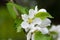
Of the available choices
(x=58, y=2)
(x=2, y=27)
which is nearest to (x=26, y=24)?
(x=2, y=27)

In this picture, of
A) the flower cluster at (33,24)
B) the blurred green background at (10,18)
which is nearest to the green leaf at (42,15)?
the flower cluster at (33,24)

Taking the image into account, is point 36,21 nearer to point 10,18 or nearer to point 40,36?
point 40,36

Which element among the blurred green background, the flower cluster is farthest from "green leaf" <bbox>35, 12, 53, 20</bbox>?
the blurred green background

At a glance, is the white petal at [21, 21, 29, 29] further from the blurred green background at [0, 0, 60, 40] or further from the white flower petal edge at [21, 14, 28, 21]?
the blurred green background at [0, 0, 60, 40]

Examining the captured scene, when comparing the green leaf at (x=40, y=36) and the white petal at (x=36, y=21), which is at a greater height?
the white petal at (x=36, y=21)

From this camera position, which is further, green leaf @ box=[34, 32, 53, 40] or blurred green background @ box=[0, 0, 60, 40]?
blurred green background @ box=[0, 0, 60, 40]

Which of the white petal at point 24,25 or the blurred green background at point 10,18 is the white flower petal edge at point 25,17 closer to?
the white petal at point 24,25

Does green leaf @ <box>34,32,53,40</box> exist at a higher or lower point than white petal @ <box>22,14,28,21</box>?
lower

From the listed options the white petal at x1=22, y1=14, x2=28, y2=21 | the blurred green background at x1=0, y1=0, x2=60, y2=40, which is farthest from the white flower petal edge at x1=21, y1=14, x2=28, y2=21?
the blurred green background at x1=0, y1=0, x2=60, y2=40

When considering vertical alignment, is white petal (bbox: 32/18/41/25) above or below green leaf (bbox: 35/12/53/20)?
below

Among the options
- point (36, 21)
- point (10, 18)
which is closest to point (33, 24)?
point (36, 21)

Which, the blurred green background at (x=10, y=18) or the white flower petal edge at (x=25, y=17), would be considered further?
the blurred green background at (x=10, y=18)
